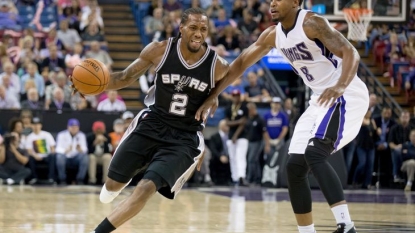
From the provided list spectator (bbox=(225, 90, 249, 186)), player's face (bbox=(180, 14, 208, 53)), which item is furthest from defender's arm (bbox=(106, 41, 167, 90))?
spectator (bbox=(225, 90, 249, 186))

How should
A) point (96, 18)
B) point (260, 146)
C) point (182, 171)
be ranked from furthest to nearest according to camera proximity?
point (96, 18)
point (260, 146)
point (182, 171)

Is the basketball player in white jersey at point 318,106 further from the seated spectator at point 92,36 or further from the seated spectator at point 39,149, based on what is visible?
the seated spectator at point 92,36

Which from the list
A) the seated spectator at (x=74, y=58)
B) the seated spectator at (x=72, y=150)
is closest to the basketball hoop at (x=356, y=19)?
the seated spectator at (x=72, y=150)

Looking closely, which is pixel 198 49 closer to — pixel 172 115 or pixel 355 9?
pixel 172 115

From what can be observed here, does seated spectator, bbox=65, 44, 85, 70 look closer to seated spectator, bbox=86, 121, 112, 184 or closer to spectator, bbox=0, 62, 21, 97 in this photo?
spectator, bbox=0, 62, 21, 97

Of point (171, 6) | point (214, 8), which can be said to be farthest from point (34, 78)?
point (214, 8)

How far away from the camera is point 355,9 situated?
14727 millimetres

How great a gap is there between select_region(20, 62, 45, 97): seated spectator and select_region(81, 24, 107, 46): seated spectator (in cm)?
233

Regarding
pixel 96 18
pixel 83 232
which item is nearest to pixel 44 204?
pixel 83 232

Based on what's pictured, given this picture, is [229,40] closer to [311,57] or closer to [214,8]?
[214,8]

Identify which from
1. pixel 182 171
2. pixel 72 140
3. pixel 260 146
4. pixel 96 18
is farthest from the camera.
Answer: pixel 96 18

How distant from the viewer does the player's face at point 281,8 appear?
270 inches

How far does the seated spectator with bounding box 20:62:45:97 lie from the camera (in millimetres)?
16672

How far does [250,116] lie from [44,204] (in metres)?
6.78
